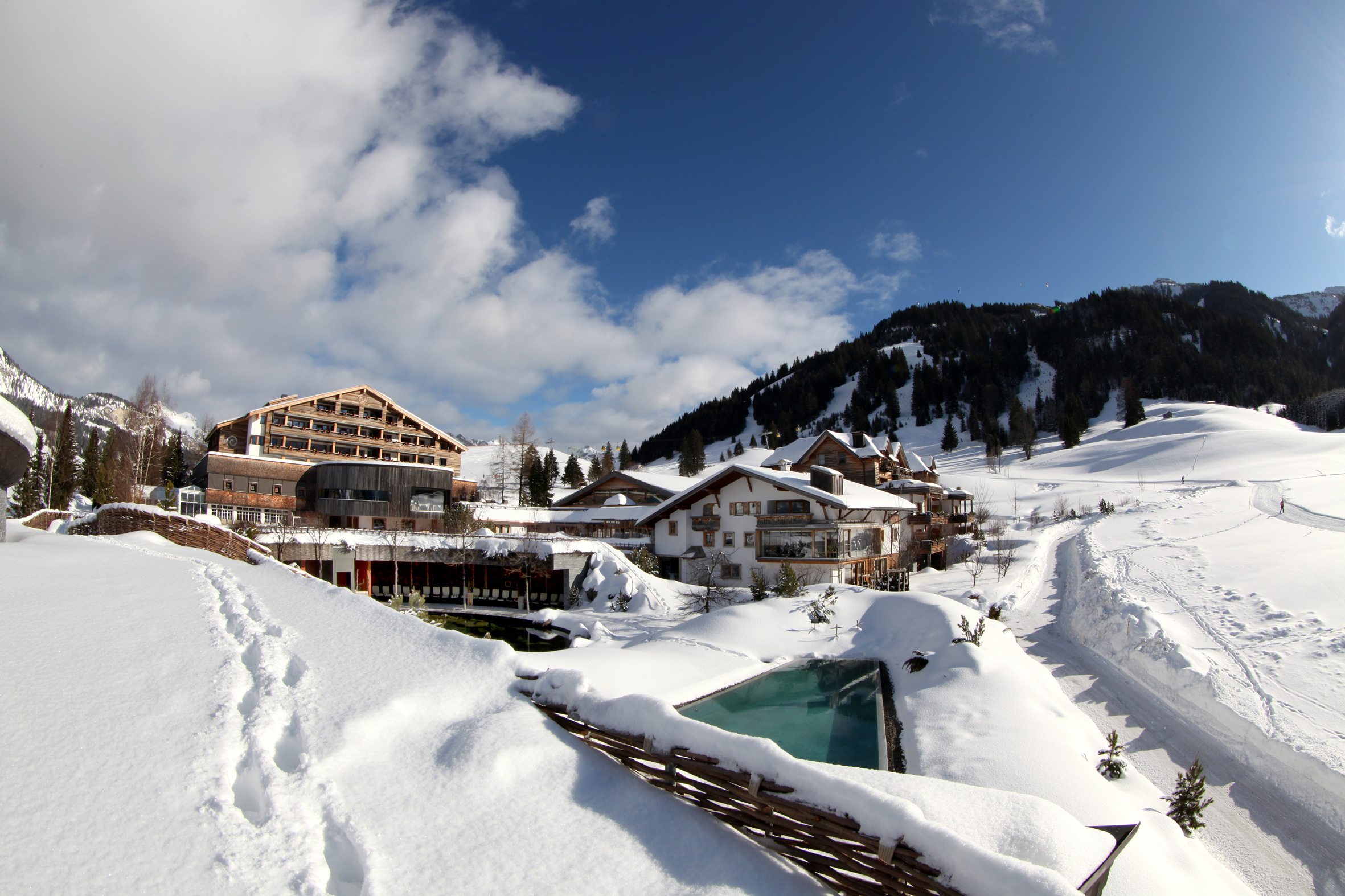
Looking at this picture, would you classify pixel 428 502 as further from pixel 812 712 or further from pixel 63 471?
pixel 812 712

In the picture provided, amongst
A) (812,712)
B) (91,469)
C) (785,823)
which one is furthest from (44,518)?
(785,823)

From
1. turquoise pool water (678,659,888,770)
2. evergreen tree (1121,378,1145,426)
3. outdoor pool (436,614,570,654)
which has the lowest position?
Result: outdoor pool (436,614,570,654)

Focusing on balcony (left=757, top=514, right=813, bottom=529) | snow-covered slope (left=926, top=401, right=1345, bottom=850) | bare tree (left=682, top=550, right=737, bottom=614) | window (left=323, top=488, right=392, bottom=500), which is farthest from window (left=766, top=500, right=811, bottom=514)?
window (left=323, top=488, right=392, bottom=500)

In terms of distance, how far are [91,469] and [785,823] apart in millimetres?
68768

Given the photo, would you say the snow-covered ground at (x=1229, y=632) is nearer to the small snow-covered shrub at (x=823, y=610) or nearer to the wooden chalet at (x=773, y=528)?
the wooden chalet at (x=773, y=528)

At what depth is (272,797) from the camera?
432cm

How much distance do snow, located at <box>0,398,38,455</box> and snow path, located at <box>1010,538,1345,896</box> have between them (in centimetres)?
2158

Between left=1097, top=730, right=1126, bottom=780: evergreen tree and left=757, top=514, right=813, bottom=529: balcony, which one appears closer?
left=1097, top=730, right=1126, bottom=780: evergreen tree

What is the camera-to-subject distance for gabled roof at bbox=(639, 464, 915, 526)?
29812 mm

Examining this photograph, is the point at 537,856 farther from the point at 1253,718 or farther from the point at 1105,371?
the point at 1105,371

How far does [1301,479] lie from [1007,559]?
1592 inches

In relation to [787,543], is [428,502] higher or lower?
higher

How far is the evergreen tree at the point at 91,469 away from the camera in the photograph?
49.2 meters

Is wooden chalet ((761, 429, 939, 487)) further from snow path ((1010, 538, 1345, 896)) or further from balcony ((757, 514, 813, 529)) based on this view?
snow path ((1010, 538, 1345, 896))
